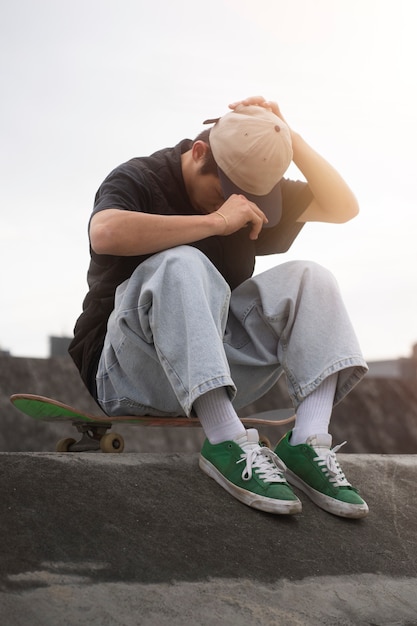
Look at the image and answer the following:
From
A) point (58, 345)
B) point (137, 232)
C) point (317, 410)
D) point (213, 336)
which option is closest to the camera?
point (213, 336)

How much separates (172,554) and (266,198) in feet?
3.48

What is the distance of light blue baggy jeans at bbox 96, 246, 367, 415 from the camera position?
1.68 meters

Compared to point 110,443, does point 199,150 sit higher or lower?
higher

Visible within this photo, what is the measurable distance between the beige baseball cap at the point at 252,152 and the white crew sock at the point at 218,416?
62cm

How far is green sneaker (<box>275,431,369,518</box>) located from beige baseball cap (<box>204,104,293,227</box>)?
2.23ft

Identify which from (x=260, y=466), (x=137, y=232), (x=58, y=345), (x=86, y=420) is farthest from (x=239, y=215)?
(x=58, y=345)

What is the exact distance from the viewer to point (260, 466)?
1.70m

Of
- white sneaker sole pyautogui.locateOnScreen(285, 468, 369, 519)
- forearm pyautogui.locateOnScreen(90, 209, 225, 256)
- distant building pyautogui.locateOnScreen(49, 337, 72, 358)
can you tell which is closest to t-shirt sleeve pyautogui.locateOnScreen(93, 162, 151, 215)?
forearm pyautogui.locateOnScreen(90, 209, 225, 256)

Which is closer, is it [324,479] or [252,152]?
[324,479]

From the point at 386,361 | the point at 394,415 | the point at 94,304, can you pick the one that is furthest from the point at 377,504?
the point at 386,361

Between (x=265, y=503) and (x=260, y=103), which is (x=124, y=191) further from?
(x=265, y=503)

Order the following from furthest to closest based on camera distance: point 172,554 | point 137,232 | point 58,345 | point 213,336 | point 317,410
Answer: point 58,345, point 317,410, point 137,232, point 213,336, point 172,554

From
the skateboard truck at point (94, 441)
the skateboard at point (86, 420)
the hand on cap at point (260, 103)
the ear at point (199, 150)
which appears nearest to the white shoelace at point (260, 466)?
the skateboard at point (86, 420)

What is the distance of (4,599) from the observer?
121 cm
